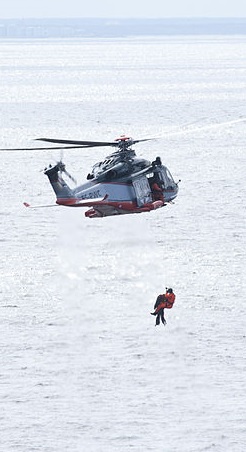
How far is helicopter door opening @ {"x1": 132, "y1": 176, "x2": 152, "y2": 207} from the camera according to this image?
129ft

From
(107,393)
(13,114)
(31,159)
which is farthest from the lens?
(13,114)

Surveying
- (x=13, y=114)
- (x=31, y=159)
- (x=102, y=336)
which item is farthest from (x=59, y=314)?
(x=13, y=114)

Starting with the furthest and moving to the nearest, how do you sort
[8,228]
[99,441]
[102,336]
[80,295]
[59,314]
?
[8,228], [80,295], [59,314], [102,336], [99,441]

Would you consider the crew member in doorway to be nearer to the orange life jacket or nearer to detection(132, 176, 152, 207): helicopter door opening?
detection(132, 176, 152, 207): helicopter door opening

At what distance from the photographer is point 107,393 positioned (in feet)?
113

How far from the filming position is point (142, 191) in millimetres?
39562

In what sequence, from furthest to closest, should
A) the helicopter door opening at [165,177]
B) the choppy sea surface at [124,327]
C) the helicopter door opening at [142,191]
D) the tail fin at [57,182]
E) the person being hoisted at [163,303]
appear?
the helicopter door opening at [165,177] → the helicopter door opening at [142,191] → the person being hoisted at [163,303] → the tail fin at [57,182] → the choppy sea surface at [124,327]

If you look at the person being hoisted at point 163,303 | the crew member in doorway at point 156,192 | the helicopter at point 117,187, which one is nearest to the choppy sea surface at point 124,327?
the person being hoisted at point 163,303

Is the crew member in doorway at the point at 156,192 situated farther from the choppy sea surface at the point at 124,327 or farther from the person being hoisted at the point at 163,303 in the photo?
the person being hoisted at the point at 163,303

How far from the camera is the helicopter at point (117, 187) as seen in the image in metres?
37.9

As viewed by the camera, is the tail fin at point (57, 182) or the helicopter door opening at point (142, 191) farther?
the helicopter door opening at point (142, 191)

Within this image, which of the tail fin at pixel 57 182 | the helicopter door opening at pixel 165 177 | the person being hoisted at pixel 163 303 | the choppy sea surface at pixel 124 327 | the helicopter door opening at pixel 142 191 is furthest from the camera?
the helicopter door opening at pixel 165 177

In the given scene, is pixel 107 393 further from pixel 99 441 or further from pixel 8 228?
pixel 8 228

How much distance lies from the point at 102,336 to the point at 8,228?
20224 millimetres
